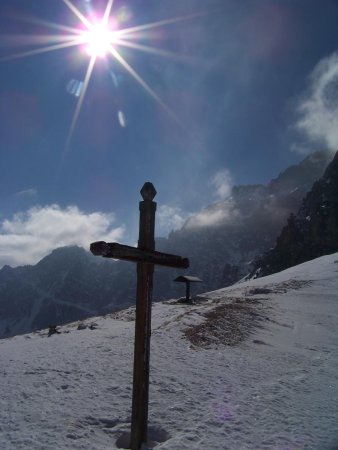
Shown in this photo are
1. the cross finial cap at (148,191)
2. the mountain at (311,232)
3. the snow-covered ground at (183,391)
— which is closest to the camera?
the snow-covered ground at (183,391)

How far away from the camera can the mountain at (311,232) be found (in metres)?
126

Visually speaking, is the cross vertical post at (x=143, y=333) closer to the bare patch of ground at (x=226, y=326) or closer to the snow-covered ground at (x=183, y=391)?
the snow-covered ground at (x=183, y=391)

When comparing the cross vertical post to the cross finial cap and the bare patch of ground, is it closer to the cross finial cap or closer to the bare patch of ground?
the cross finial cap

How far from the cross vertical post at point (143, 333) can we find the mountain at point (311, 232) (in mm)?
124616

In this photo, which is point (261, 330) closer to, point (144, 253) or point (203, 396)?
point (203, 396)

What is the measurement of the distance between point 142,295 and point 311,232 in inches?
5297

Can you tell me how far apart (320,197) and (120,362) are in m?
143

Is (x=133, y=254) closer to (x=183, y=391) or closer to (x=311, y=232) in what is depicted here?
(x=183, y=391)

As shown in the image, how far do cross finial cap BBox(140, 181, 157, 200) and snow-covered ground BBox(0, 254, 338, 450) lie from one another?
15.2ft

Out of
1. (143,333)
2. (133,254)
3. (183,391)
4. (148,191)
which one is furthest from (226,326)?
(133,254)

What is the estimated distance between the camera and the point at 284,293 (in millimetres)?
34938

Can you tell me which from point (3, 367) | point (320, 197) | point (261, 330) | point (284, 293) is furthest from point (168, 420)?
point (320, 197)

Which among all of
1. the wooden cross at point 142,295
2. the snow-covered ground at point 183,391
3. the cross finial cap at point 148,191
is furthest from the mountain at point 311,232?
the wooden cross at point 142,295

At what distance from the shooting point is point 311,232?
132 meters
